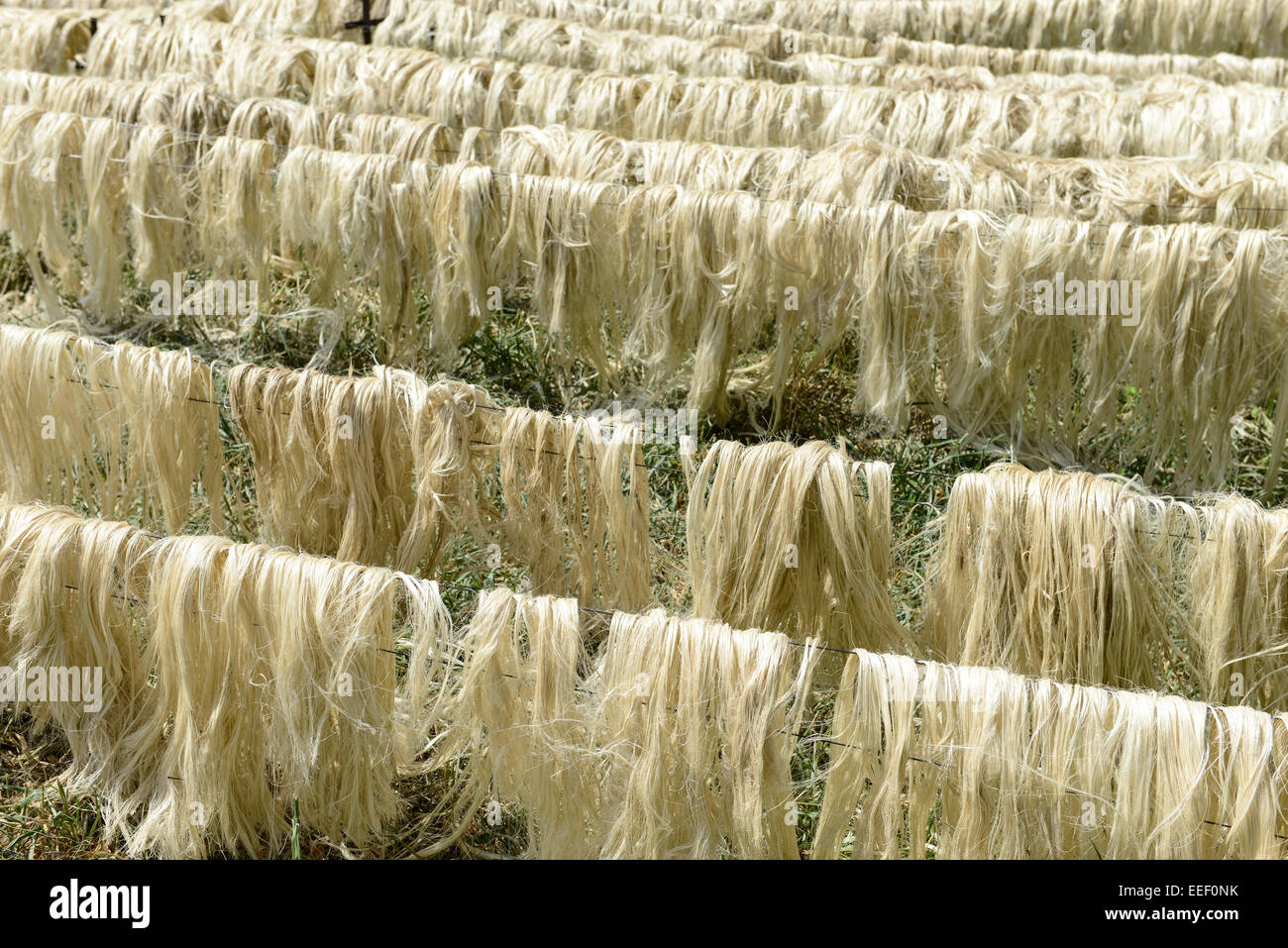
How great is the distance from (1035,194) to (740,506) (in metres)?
2.39

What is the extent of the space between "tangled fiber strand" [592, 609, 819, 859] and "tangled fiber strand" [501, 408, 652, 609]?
86 centimetres

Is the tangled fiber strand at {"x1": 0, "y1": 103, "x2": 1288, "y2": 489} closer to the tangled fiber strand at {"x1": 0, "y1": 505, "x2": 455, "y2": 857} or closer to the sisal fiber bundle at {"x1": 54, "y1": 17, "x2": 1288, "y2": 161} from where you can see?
the sisal fiber bundle at {"x1": 54, "y1": 17, "x2": 1288, "y2": 161}

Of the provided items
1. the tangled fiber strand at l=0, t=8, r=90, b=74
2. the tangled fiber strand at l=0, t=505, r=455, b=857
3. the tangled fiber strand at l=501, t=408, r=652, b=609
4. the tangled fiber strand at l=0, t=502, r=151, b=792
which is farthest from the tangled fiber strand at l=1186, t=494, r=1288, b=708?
the tangled fiber strand at l=0, t=8, r=90, b=74

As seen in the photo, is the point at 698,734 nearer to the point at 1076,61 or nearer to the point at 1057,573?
the point at 1057,573

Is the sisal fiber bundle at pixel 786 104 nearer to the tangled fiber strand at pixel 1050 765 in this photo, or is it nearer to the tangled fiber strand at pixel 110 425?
the tangled fiber strand at pixel 110 425

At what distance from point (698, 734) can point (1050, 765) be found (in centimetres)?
78

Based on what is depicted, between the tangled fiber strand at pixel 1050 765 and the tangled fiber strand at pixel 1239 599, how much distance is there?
727 millimetres

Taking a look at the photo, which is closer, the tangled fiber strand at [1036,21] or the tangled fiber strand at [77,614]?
the tangled fiber strand at [77,614]

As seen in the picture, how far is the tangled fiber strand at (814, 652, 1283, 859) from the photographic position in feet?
8.48

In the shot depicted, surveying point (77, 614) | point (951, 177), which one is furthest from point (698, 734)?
point (951, 177)

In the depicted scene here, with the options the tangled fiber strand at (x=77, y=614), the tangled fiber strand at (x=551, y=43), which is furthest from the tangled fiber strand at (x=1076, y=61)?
the tangled fiber strand at (x=77, y=614)

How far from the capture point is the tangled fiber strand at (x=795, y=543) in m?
3.35

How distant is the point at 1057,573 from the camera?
3.29 metres

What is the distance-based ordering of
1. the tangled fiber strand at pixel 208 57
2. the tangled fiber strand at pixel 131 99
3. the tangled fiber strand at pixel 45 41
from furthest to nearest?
the tangled fiber strand at pixel 45 41 → the tangled fiber strand at pixel 208 57 → the tangled fiber strand at pixel 131 99
